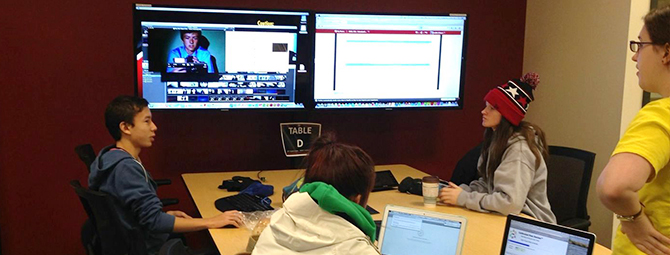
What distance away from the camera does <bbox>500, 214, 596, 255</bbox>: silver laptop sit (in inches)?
62.2

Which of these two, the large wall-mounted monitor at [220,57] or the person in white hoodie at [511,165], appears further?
the large wall-mounted monitor at [220,57]

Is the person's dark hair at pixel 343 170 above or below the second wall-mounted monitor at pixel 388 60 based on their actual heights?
below

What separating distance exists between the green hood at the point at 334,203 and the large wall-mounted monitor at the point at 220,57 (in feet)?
6.27

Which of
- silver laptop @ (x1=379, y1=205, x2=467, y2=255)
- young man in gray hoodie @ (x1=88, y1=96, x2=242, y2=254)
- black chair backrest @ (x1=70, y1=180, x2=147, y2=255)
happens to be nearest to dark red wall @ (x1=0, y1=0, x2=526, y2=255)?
young man in gray hoodie @ (x1=88, y1=96, x2=242, y2=254)

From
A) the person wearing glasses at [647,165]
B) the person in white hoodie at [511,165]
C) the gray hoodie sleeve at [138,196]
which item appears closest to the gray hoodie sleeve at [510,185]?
the person in white hoodie at [511,165]

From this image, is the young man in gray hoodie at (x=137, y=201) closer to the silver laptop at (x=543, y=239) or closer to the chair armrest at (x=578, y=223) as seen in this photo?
the silver laptop at (x=543, y=239)

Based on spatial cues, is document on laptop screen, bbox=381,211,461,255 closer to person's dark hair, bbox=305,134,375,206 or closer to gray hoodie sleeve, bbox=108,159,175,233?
person's dark hair, bbox=305,134,375,206

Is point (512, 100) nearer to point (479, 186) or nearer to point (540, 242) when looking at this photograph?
point (479, 186)

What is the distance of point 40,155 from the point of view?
10.9 ft

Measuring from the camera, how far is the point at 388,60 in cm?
352

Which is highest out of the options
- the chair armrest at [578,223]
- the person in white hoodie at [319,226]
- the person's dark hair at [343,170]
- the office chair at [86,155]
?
the person's dark hair at [343,170]

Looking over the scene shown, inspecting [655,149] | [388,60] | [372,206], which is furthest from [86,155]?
[655,149]

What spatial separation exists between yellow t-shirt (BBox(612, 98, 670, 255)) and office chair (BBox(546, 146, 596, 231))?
137 cm

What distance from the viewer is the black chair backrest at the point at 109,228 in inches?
84.0
